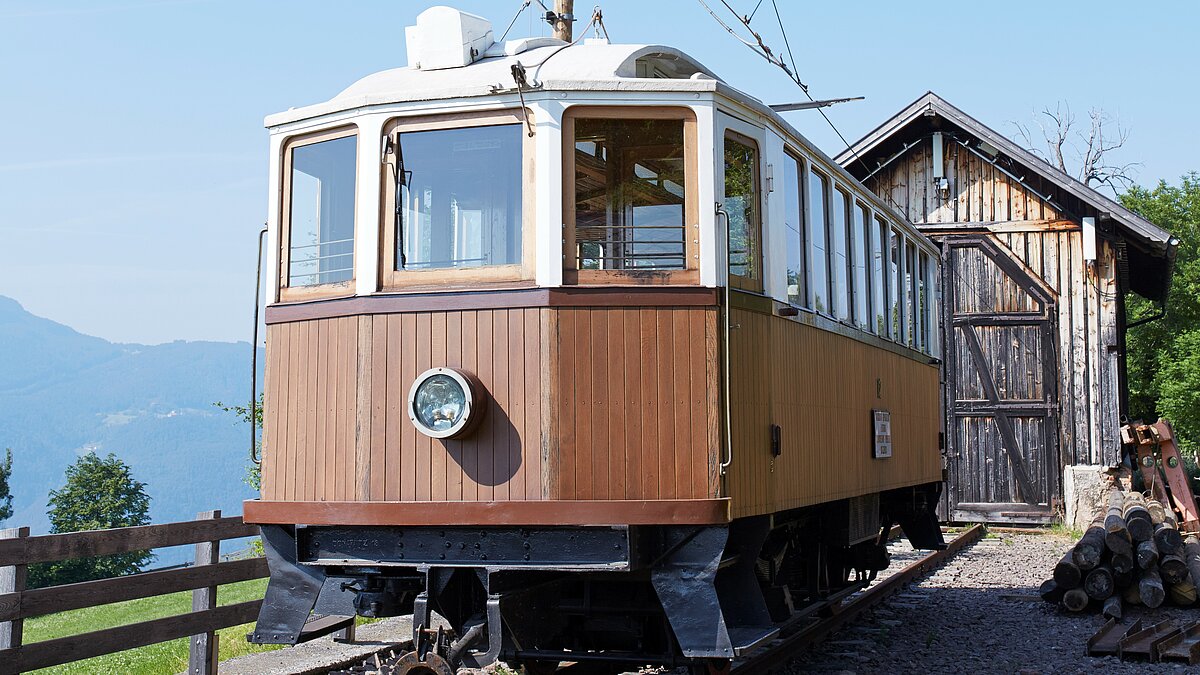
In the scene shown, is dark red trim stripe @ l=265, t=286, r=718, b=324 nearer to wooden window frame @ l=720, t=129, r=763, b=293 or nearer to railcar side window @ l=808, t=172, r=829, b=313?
wooden window frame @ l=720, t=129, r=763, b=293

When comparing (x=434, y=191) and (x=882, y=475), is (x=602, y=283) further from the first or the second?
(x=882, y=475)

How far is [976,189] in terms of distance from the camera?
19.3 metres

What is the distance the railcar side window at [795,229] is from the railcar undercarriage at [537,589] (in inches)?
50.2

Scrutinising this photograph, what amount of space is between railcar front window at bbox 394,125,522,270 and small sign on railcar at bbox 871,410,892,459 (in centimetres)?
396

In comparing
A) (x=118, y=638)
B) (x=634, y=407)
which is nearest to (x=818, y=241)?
(x=634, y=407)

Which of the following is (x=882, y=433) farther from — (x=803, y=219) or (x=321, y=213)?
(x=321, y=213)

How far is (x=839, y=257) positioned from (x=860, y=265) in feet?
2.22

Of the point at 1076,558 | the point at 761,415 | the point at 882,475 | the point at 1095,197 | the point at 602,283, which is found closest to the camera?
the point at 602,283

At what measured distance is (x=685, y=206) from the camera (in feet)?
19.9

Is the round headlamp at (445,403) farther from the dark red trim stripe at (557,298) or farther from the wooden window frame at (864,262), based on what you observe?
the wooden window frame at (864,262)

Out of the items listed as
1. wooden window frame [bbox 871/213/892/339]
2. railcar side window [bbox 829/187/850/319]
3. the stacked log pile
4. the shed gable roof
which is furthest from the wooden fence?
the shed gable roof

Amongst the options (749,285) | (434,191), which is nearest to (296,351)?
(434,191)

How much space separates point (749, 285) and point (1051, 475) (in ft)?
45.9

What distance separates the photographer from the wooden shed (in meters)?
18.5
